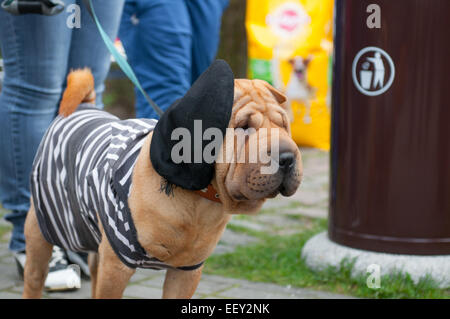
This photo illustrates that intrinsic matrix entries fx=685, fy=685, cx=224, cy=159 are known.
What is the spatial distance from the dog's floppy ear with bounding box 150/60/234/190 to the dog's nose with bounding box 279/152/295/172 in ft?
0.56

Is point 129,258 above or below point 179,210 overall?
below

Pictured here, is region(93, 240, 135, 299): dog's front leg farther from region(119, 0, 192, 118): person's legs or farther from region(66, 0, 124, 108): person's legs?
region(119, 0, 192, 118): person's legs

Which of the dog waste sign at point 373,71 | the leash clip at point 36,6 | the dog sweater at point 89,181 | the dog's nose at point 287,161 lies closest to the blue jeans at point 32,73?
the leash clip at point 36,6

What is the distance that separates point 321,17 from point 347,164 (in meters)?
3.69

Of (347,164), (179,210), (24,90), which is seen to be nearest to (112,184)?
(179,210)

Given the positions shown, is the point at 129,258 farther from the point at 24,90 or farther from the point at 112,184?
the point at 24,90

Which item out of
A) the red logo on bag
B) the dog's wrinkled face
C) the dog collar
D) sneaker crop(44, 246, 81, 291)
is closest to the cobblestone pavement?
sneaker crop(44, 246, 81, 291)

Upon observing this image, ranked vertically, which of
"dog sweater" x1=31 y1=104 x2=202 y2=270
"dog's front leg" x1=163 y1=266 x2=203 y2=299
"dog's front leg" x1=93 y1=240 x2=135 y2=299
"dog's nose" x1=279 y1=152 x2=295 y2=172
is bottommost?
"dog's front leg" x1=163 y1=266 x2=203 y2=299

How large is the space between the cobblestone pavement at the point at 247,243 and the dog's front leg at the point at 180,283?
777mm

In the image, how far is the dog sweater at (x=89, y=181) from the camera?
2027mm

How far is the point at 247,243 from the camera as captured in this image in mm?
4039

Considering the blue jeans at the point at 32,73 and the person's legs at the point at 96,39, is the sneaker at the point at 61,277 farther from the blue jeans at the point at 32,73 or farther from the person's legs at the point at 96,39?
the person's legs at the point at 96,39

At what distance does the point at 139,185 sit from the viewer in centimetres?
→ 197

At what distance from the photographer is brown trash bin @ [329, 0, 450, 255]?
3205mm
